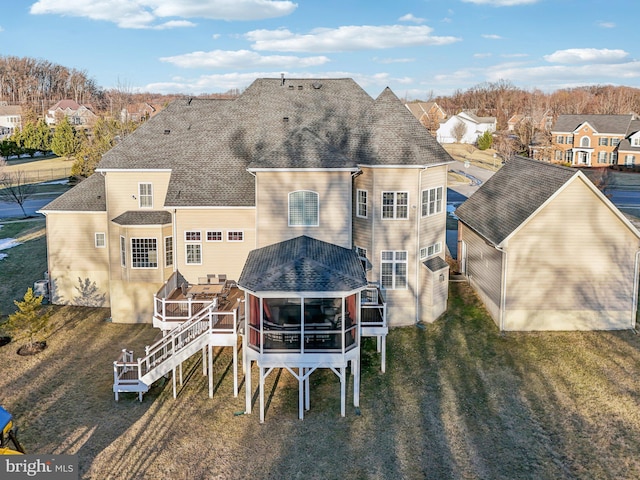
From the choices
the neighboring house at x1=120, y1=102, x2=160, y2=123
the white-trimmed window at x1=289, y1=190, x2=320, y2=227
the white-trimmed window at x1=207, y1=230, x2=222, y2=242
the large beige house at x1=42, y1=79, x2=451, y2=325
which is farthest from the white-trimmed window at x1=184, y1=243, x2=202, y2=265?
the neighboring house at x1=120, y1=102, x2=160, y2=123

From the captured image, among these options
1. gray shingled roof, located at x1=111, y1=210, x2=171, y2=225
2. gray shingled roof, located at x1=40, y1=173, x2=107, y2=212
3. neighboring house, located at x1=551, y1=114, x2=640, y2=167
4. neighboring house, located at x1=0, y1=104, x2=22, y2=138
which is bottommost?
gray shingled roof, located at x1=111, y1=210, x2=171, y2=225

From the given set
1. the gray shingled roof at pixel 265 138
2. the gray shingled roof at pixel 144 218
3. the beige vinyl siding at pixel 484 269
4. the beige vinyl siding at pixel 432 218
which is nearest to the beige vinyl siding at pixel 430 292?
the beige vinyl siding at pixel 432 218

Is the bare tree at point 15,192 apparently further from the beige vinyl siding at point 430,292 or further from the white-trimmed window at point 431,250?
the beige vinyl siding at point 430,292

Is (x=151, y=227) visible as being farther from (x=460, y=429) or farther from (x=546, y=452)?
(x=546, y=452)

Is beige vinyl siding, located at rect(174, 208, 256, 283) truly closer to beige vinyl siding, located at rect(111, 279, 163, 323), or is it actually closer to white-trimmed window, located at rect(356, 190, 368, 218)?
beige vinyl siding, located at rect(111, 279, 163, 323)

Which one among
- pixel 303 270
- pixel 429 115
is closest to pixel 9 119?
pixel 429 115

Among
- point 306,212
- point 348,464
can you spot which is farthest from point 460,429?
point 306,212

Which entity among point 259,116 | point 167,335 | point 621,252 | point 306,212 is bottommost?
point 167,335
